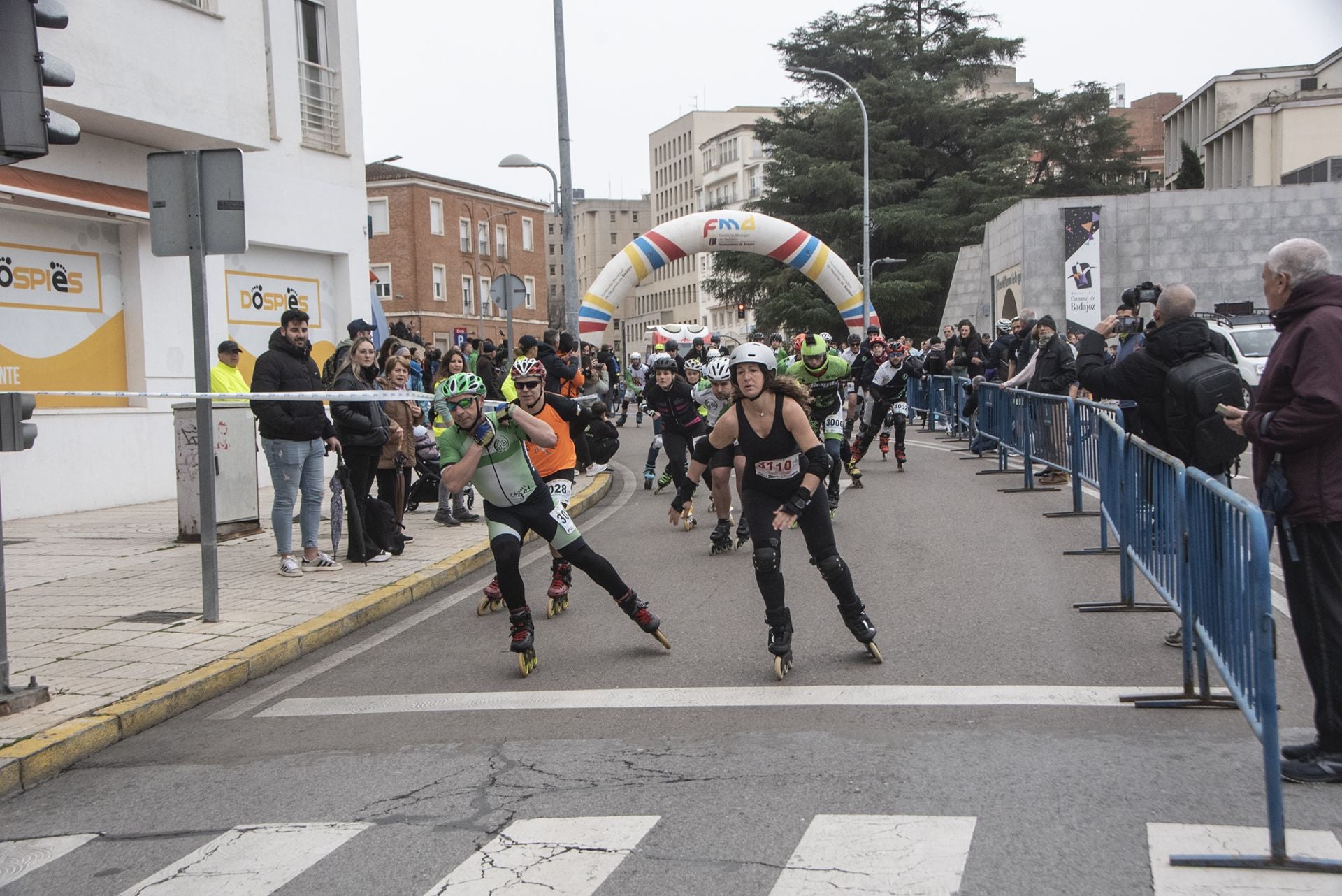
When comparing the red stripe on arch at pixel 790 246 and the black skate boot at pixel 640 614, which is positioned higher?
the red stripe on arch at pixel 790 246

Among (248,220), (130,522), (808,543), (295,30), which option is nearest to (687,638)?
(808,543)

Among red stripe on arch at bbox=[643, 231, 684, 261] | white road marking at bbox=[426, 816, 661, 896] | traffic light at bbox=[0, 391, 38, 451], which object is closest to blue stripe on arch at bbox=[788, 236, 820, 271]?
red stripe on arch at bbox=[643, 231, 684, 261]

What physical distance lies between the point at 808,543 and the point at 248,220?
12.4 metres

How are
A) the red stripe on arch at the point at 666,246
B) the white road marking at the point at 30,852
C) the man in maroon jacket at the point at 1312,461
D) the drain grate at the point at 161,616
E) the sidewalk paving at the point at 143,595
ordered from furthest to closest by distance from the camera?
the red stripe on arch at the point at 666,246 → the drain grate at the point at 161,616 → the sidewalk paving at the point at 143,595 → the man in maroon jacket at the point at 1312,461 → the white road marking at the point at 30,852

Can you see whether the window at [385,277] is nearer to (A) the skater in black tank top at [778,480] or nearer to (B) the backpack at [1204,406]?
Answer: (A) the skater in black tank top at [778,480]

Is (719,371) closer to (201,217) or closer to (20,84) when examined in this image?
(201,217)

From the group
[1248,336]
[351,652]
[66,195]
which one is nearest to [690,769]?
[351,652]

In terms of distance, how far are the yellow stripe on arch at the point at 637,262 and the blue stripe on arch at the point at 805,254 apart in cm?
370

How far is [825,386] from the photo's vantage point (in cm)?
1223

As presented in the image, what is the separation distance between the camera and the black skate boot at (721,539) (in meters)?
10.9

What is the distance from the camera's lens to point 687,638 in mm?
7684

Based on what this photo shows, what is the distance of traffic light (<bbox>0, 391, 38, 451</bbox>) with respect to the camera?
618 centimetres

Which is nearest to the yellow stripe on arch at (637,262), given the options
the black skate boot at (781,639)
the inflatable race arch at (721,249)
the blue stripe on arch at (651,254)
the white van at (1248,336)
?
the inflatable race arch at (721,249)

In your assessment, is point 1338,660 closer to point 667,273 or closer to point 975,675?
point 975,675
